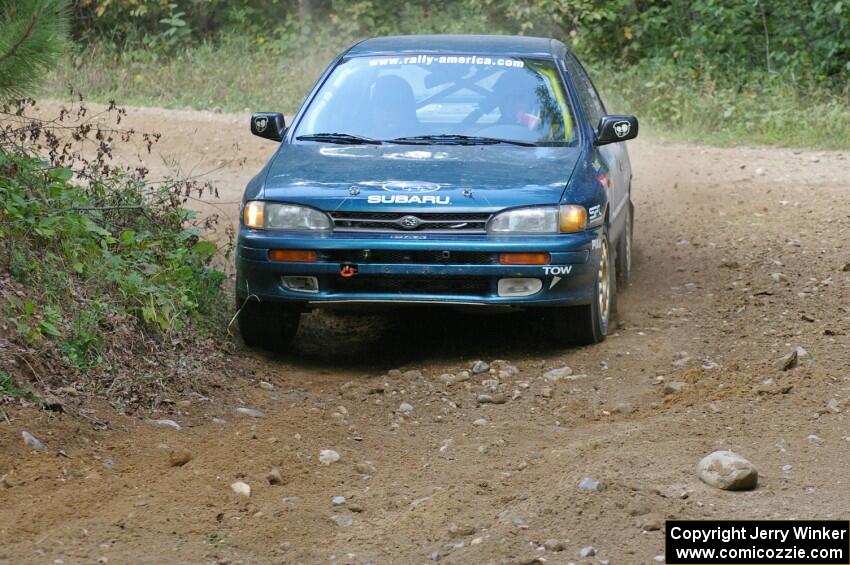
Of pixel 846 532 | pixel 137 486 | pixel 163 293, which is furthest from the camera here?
pixel 163 293

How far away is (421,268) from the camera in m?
6.77

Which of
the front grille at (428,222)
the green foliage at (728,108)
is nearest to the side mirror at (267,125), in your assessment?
the front grille at (428,222)

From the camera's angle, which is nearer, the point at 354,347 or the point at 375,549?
the point at 375,549

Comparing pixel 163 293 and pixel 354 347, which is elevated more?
pixel 163 293

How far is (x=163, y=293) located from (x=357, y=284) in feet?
3.52

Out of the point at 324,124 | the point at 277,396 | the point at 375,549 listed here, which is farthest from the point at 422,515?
the point at 324,124

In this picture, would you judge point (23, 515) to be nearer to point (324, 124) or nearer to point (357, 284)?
point (357, 284)

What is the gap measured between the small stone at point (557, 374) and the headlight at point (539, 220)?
705 millimetres

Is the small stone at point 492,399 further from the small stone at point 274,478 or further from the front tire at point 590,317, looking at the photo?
the small stone at point 274,478

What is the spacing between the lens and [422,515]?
4.82 metres

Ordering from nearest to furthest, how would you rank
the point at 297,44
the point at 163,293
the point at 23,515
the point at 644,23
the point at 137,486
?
the point at 23,515 < the point at 137,486 < the point at 163,293 < the point at 644,23 < the point at 297,44

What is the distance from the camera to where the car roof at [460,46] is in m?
8.22

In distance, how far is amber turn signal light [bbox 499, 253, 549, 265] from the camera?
6.79 meters

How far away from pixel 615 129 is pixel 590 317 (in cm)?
118
